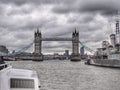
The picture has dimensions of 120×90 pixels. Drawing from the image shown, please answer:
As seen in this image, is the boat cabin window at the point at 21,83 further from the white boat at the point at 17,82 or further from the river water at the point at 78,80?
the river water at the point at 78,80

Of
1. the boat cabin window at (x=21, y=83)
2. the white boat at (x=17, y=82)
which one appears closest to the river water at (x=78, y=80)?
the white boat at (x=17, y=82)

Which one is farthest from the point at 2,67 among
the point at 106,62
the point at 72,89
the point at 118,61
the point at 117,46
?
the point at 117,46

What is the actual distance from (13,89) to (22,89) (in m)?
0.47

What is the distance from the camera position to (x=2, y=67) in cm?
1936

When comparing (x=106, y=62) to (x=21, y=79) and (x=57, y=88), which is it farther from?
(x=21, y=79)

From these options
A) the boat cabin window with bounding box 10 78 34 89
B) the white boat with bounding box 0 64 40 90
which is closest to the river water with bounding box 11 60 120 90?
the white boat with bounding box 0 64 40 90

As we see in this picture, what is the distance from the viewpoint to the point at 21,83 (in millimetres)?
16234

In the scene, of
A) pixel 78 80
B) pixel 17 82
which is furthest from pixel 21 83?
pixel 78 80

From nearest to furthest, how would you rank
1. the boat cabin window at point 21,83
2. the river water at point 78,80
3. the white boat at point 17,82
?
the white boat at point 17,82, the boat cabin window at point 21,83, the river water at point 78,80

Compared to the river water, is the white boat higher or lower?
higher

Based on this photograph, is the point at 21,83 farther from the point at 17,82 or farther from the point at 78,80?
the point at 78,80

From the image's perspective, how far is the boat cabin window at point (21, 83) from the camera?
16.0 meters

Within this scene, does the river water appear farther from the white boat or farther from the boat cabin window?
the boat cabin window

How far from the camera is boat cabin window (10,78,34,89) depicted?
52.5ft
